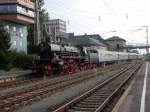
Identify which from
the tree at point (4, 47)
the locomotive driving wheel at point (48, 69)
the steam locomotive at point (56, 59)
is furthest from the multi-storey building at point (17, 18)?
the locomotive driving wheel at point (48, 69)

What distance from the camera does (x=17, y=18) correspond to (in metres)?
59.8

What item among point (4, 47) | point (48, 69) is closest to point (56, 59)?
point (48, 69)

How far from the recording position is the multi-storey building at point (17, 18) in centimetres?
5938

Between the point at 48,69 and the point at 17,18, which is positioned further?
the point at 17,18

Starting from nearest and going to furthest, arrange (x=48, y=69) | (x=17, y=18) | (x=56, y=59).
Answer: (x=48, y=69) < (x=56, y=59) < (x=17, y=18)

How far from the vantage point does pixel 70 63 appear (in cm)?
3959

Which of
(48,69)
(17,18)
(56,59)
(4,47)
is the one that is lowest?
(48,69)

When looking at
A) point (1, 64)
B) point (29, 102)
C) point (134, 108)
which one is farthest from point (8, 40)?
point (134, 108)

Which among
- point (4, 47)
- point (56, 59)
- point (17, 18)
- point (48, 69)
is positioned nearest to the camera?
point (48, 69)

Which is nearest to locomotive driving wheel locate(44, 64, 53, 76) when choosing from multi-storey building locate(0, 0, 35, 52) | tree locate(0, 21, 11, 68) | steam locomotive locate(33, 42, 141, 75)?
steam locomotive locate(33, 42, 141, 75)

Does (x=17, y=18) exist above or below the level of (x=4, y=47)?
above

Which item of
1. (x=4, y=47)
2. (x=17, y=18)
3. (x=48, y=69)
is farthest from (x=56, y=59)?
(x=17, y=18)

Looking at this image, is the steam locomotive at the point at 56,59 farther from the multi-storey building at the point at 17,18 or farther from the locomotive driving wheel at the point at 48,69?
the multi-storey building at the point at 17,18

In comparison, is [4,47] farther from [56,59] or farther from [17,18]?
[17,18]
